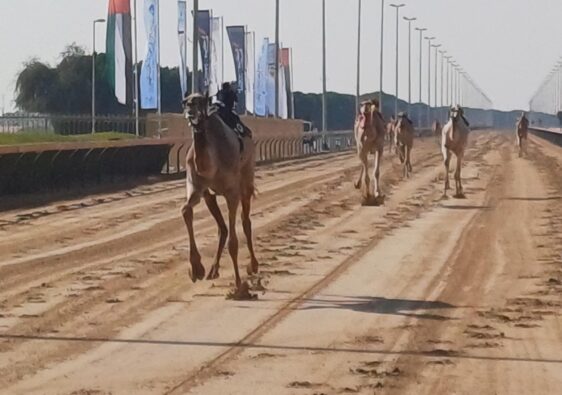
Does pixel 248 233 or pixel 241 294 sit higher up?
pixel 248 233

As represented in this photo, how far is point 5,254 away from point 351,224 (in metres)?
6.17

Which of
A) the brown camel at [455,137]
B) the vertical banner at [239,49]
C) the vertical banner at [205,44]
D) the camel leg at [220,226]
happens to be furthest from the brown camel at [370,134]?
the vertical banner at [239,49]

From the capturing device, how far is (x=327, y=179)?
118ft

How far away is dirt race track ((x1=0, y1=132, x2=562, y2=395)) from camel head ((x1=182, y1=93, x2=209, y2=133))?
154 centimetres

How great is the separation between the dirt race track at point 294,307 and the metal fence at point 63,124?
1026 inches

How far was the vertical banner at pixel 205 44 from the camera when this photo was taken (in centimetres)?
4847

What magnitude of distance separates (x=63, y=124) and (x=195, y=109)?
43.6m

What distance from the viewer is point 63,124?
55.5m

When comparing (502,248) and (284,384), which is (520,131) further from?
(284,384)

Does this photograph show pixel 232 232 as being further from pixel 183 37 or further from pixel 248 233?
pixel 183 37

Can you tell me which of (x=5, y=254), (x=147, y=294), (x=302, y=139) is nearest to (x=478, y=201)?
(x=5, y=254)

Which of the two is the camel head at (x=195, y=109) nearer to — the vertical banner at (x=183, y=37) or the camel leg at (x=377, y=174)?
the camel leg at (x=377, y=174)

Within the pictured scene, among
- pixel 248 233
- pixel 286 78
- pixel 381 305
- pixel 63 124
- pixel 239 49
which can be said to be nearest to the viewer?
pixel 381 305

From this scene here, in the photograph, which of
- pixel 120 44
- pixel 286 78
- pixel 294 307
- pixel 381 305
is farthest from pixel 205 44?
pixel 294 307
